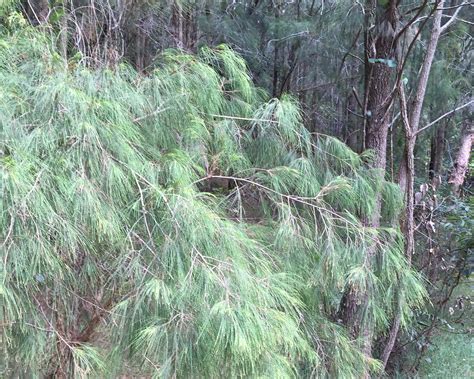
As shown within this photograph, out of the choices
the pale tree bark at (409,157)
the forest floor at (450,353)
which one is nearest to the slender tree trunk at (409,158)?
the pale tree bark at (409,157)

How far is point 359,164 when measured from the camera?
286cm

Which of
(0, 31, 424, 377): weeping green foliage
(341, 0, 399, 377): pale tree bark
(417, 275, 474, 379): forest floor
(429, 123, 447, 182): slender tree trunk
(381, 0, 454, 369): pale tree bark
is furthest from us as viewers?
(429, 123, 447, 182): slender tree trunk

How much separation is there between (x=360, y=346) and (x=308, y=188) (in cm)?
95

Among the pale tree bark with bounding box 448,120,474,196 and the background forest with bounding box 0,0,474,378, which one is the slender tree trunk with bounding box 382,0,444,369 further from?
the pale tree bark with bounding box 448,120,474,196

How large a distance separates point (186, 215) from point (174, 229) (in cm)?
7

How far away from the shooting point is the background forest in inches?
64.7

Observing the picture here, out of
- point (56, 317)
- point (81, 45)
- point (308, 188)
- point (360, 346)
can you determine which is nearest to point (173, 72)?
point (81, 45)

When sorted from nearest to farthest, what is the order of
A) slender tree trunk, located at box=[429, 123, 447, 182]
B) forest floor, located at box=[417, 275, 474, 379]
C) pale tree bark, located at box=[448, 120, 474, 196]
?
forest floor, located at box=[417, 275, 474, 379]
pale tree bark, located at box=[448, 120, 474, 196]
slender tree trunk, located at box=[429, 123, 447, 182]

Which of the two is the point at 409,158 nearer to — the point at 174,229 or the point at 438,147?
the point at 174,229

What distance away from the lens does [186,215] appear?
189cm

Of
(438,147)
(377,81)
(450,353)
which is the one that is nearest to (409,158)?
(377,81)

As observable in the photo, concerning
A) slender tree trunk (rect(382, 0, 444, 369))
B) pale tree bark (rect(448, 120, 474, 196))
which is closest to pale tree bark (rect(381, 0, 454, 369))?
slender tree trunk (rect(382, 0, 444, 369))

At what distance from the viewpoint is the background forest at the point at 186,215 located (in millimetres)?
1643

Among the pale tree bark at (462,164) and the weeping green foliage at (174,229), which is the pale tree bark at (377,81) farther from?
the pale tree bark at (462,164)
